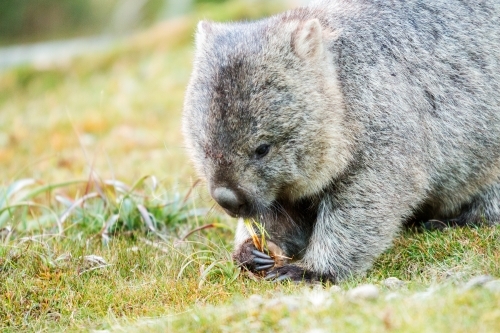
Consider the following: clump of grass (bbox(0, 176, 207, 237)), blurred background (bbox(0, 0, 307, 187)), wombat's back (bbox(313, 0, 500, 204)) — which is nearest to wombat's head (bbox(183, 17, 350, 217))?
wombat's back (bbox(313, 0, 500, 204))

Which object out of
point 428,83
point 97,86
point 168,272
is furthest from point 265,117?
point 97,86

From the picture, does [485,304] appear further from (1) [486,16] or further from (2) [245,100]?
(1) [486,16]

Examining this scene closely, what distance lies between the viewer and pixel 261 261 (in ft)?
16.8

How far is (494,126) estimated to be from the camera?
5.56m

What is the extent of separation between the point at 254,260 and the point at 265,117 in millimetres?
1008

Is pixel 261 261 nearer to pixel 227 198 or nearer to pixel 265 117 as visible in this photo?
pixel 227 198

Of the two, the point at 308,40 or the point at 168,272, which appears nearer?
the point at 308,40

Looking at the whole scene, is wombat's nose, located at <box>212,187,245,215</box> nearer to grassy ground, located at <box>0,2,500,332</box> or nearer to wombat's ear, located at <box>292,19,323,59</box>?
grassy ground, located at <box>0,2,500,332</box>

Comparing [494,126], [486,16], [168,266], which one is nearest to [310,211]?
[168,266]

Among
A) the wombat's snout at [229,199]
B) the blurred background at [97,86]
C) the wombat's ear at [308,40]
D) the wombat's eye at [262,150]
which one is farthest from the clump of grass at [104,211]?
the wombat's ear at [308,40]

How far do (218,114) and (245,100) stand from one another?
0.59 feet

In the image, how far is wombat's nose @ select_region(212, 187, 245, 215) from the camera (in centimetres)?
458

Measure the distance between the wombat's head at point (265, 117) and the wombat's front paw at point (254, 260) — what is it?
45 centimetres

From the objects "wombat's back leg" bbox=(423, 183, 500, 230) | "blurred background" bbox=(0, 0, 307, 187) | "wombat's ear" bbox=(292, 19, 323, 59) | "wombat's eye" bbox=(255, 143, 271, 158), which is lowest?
"blurred background" bbox=(0, 0, 307, 187)
